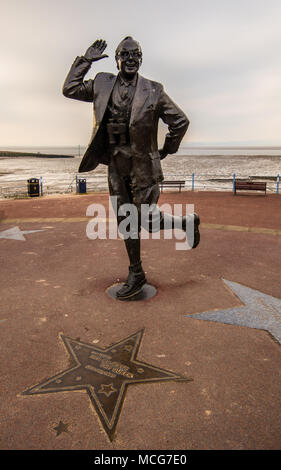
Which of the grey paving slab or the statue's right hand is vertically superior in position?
the statue's right hand

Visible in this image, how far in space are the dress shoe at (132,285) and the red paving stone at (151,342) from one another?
14 centimetres

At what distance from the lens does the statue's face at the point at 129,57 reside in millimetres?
3107

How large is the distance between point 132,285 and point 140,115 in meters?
1.80

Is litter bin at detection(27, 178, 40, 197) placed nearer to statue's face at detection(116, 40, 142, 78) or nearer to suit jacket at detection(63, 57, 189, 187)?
suit jacket at detection(63, 57, 189, 187)

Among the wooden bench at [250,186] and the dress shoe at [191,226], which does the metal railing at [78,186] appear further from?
the dress shoe at [191,226]

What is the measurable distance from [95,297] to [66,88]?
87.2 inches

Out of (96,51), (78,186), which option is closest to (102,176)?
(78,186)

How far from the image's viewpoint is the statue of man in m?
3.14

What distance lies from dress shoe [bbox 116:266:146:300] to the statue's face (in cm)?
208

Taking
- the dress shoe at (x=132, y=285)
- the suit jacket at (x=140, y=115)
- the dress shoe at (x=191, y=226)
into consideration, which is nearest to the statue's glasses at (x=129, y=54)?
the suit jacket at (x=140, y=115)

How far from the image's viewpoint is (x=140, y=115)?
3.10m

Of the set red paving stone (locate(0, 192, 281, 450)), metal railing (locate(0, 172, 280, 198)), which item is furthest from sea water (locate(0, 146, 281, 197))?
red paving stone (locate(0, 192, 281, 450))
